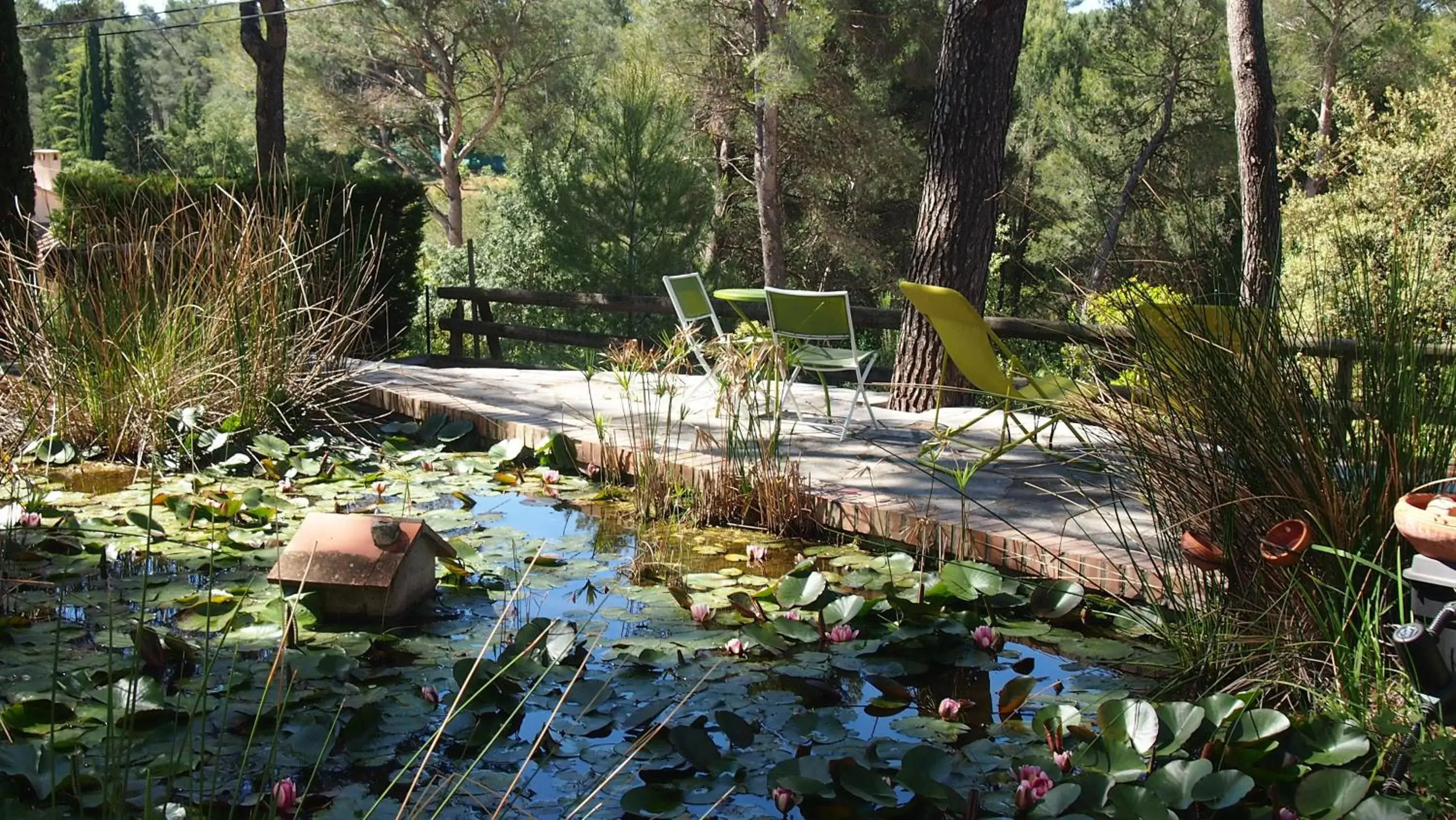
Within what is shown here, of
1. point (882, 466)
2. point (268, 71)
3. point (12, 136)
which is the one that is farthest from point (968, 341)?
point (268, 71)

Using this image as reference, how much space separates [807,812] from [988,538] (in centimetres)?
157

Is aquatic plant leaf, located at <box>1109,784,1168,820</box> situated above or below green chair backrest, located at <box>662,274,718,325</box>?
below

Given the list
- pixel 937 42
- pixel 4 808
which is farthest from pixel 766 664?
pixel 937 42

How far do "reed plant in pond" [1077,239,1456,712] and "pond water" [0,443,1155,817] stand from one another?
0.28m

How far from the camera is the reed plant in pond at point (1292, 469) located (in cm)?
218

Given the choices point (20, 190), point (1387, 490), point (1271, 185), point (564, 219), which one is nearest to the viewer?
point (1387, 490)

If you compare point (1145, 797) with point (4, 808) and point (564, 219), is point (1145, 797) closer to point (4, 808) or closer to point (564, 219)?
point (4, 808)

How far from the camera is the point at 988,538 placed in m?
3.40

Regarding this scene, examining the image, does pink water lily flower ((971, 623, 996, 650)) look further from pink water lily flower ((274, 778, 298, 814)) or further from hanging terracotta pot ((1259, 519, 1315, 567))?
pink water lily flower ((274, 778, 298, 814))

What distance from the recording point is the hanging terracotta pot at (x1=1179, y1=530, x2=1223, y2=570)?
7.63ft

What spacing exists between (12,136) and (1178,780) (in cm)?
819

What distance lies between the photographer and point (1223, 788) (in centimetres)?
184

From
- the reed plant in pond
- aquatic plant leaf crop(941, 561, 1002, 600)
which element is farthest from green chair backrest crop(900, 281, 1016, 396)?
the reed plant in pond

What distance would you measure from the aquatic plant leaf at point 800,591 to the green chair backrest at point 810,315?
2.29 m
